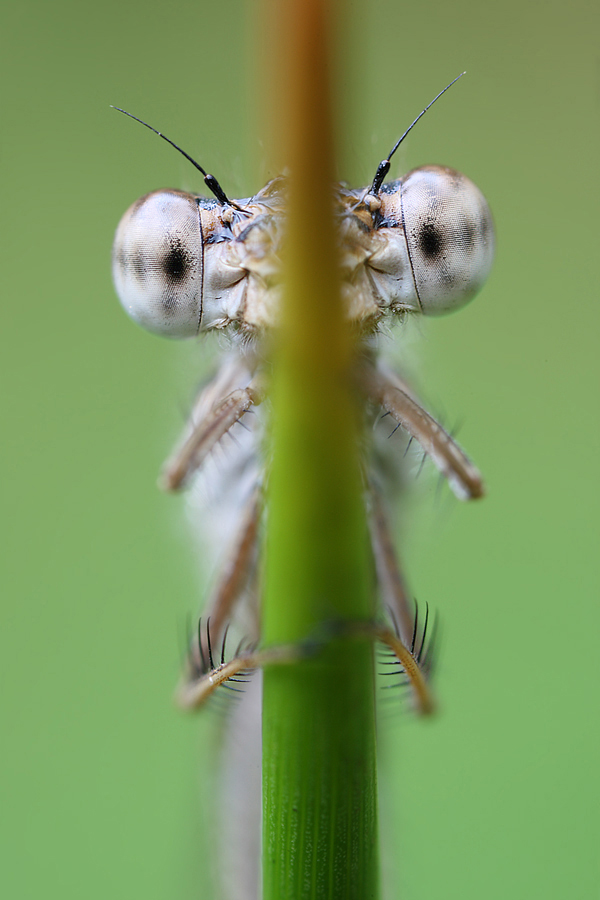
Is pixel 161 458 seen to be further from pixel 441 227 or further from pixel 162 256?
pixel 441 227

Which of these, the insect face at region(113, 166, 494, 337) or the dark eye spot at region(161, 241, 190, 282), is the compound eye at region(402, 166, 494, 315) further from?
the dark eye spot at region(161, 241, 190, 282)

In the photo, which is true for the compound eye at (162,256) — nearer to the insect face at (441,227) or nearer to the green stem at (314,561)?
the insect face at (441,227)

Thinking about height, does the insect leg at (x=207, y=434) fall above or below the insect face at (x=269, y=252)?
below

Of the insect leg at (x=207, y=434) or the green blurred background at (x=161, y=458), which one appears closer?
the insect leg at (x=207, y=434)

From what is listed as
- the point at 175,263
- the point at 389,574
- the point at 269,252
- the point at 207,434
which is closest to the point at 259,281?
the point at 269,252

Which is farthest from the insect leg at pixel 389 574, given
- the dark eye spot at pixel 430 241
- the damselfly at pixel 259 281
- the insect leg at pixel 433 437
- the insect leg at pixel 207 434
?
the dark eye spot at pixel 430 241

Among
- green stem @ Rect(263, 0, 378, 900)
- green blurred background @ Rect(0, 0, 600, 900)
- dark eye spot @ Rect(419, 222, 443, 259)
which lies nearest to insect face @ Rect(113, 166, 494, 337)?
dark eye spot @ Rect(419, 222, 443, 259)

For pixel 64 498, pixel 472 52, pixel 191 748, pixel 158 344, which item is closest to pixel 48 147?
pixel 158 344

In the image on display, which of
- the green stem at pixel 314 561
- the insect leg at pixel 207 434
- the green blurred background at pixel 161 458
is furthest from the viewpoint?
the green blurred background at pixel 161 458
